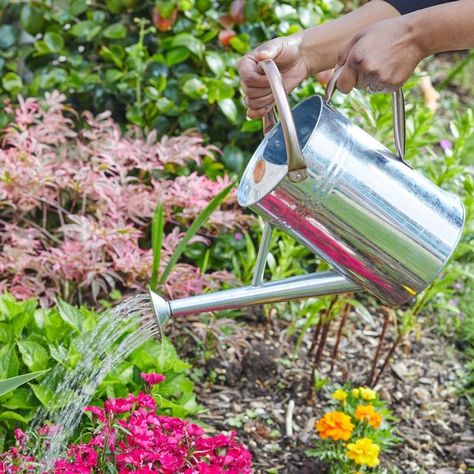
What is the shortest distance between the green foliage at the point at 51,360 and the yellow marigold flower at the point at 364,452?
0.41 meters

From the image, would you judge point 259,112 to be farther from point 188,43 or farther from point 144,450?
point 188,43

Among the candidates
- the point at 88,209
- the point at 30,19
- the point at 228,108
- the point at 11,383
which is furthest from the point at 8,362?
the point at 30,19

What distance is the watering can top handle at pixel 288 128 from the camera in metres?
1.41

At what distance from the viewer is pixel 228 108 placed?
3188 mm

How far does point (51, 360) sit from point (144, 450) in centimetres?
54

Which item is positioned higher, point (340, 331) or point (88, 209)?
point (88, 209)

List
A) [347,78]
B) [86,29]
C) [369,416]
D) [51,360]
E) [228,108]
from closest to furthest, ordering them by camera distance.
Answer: [347,78] < [51,360] < [369,416] < [228,108] < [86,29]

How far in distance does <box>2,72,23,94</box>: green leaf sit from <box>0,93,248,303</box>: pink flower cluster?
326 mm

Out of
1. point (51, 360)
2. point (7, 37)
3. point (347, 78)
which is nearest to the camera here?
point (347, 78)

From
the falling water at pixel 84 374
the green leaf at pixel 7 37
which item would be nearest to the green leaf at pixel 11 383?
the falling water at pixel 84 374

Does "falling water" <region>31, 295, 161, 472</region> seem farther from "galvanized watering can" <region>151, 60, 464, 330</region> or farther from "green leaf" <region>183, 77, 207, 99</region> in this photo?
"green leaf" <region>183, 77, 207, 99</region>

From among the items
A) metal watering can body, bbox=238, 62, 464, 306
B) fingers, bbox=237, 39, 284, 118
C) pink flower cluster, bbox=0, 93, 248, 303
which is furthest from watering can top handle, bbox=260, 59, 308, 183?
pink flower cluster, bbox=0, 93, 248, 303

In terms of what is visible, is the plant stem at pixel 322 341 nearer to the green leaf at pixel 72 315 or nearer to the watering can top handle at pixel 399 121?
the green leaf at pixel 72 315

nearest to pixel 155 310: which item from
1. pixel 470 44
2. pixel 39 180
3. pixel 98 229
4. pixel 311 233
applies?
pixel 311 233
